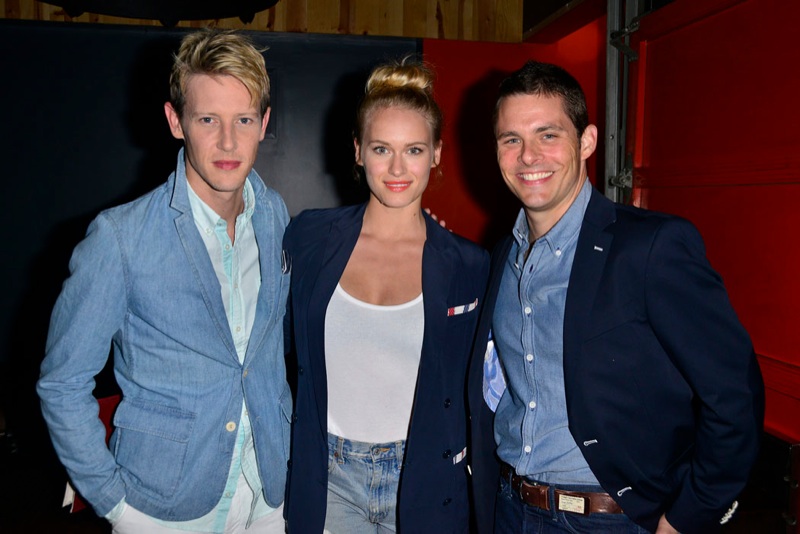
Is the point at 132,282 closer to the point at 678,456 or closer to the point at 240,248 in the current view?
the point at 240,248

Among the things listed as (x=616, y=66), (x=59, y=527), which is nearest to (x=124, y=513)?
(x=59, y=527)

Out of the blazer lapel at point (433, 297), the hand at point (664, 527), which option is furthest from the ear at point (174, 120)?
the hand at point (664, 527)

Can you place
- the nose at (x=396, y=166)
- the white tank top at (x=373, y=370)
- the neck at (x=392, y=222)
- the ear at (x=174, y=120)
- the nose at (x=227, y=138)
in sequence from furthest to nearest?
the neck at (x=392, y=222), the nose at (x=396, y=166), the white tank top at (x=373, y=370), the ear at (x=174, y=120), the nose at (x=227, y=138)

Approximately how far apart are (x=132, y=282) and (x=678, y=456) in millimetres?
1417

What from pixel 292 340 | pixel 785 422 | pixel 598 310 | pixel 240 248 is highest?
pixel 240 248

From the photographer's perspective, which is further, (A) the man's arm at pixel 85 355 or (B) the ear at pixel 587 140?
(B) the ear at pixel 587 140

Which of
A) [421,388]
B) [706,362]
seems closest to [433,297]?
[421,388]

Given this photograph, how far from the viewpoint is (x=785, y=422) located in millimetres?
2486

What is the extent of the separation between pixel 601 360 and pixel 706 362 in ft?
0.75

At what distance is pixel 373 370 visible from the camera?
1.88 m

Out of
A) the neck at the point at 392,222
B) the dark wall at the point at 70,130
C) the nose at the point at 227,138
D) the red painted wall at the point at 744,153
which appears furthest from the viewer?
the dark wall at the point at 70,130

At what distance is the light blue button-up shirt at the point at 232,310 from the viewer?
5.50 feet

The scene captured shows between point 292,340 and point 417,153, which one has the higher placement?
point 417,153

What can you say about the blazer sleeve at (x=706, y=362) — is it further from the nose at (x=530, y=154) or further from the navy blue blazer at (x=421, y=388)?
the navy blue blazer at (x=421, y=388)
